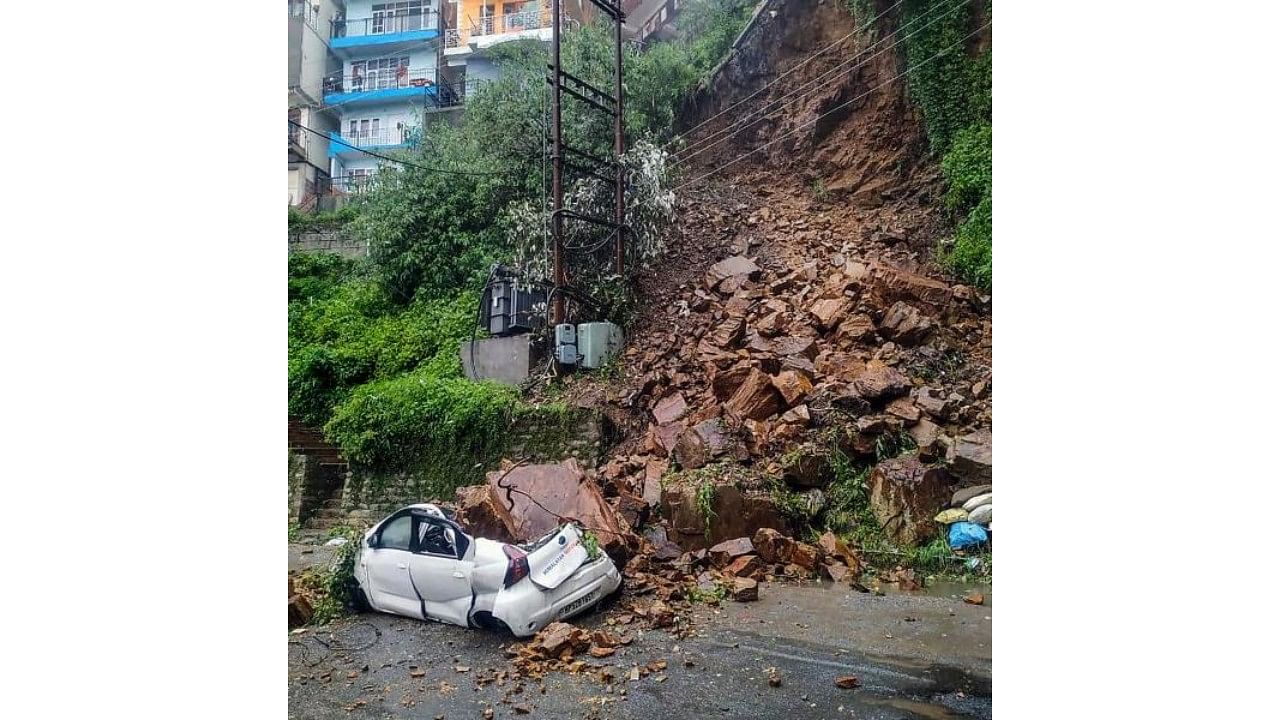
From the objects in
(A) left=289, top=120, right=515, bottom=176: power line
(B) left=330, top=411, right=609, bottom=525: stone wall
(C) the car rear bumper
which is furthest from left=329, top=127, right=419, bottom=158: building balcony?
(C) the car rear bumper

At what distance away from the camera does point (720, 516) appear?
371 centimetres

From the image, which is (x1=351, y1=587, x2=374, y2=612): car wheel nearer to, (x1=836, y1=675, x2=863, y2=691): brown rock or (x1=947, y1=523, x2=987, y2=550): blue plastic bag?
(x1=836, y1=675, x2=863, y2=691): brown rock

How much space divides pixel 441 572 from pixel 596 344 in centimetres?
127

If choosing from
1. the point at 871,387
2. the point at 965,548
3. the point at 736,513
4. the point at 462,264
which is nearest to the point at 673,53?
the point at 462,264

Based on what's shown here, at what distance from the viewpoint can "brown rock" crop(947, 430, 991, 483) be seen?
11.5 ft

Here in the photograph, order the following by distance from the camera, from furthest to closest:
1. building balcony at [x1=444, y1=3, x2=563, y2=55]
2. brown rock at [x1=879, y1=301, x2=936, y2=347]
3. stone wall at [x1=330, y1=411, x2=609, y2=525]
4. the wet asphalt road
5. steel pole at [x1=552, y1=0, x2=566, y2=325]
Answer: building balcony at [x1=444, y1=3, x2=563, y2=55] < steel pole at [x1=552, y1=0, x2=566, y2=325] < stone wall at [x1=330, y1=411, x2=609, y2=525] < brown rock at [x1=879, y1=301, x2=936, y2=347] < the wet asphalt road

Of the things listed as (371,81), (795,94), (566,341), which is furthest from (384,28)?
(795,94)

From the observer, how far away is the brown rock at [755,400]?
4.02 meters

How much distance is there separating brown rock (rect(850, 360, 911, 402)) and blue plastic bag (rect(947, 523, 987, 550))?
65 cm

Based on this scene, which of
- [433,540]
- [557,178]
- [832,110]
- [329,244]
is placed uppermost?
[832,110]

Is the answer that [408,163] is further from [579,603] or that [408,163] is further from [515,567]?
[579,603]

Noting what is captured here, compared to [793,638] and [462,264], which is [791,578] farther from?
[462,264]

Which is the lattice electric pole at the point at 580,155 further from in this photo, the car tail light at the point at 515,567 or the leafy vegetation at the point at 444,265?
the car tail light at the point at 515,567

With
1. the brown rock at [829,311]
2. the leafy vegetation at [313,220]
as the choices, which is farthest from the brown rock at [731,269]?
the leafy vegetation at [313,220]
